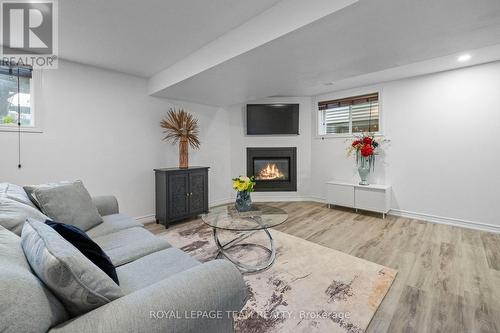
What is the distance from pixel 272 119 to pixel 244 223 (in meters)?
3.18

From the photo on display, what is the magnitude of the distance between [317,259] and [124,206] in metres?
2.97

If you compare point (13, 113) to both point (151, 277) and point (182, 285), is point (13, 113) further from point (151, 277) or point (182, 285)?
point (182, 285)

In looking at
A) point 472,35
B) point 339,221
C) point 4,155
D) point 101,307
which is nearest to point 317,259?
point 339,221

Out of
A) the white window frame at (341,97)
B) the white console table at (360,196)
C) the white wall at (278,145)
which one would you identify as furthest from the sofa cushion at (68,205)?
the white window frame at (341,97)

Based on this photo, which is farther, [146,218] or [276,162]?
[276,162]

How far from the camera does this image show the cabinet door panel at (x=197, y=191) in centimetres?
371

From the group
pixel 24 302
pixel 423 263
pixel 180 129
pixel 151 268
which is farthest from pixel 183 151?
pixel 423 263

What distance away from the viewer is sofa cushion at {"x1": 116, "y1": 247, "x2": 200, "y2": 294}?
125 cm

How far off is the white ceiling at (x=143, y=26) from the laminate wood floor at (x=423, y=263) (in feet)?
8.16

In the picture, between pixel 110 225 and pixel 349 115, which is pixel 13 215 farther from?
pixel 349 115

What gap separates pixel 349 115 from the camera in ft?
14.9

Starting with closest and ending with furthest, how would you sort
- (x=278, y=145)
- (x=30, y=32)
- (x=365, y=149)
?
(x=30, y=32) → (x=365, y=149) → (x=278, y=145)

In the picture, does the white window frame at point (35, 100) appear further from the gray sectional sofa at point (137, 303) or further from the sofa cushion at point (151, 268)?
the sofa cushion at point (151, 268)

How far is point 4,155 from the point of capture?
2537 mm
